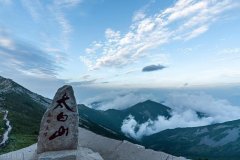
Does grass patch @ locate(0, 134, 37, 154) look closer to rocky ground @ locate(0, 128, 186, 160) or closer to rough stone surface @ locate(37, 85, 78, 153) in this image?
rocky ground @ locate(0, 128, 186, 160)

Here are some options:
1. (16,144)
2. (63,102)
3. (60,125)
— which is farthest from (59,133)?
(16,144)

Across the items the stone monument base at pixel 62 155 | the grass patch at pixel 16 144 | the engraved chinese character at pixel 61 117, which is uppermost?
the engraved chinese character at pixel 61 117

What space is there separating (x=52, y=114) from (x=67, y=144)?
8.24 ft

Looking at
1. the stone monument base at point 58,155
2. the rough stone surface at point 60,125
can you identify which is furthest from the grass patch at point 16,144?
the stone monument base at point 58,155

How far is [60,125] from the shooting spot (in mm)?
23672

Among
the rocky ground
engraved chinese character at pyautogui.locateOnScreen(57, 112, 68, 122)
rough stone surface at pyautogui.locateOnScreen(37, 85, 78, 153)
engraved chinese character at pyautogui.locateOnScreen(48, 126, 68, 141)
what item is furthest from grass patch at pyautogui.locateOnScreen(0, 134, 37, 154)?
engraved chinese character at pyautogui.locateOnScreen(57, 112, 68, 122)

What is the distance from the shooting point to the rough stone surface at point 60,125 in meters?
23.5

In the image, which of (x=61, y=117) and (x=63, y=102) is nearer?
(x=61, y=117)

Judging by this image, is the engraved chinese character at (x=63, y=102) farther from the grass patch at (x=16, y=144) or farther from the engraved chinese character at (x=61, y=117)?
the grass patch at (x=16, y=144)

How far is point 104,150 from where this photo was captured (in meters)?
30.8

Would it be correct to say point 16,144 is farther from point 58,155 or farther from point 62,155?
point 62,155

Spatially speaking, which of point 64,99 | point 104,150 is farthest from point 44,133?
point 104,150

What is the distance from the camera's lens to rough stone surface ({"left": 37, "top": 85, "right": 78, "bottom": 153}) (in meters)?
23.5

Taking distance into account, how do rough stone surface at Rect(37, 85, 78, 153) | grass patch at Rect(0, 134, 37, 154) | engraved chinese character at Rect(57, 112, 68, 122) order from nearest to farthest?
rough stone surface at Rect(37, 85, 78, 153)
engraved chinese character at Rect(57, 112, 68, 122)
grass patch at Rect(0, 134, 37, 154)
